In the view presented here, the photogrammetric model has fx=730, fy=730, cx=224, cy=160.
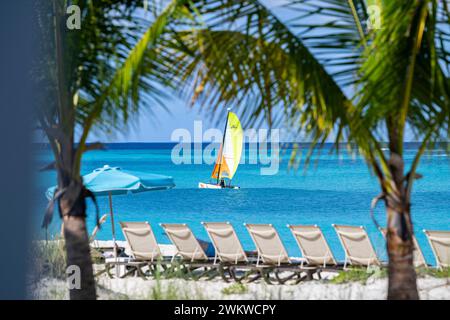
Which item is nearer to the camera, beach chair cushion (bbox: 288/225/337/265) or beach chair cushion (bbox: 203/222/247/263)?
beach chair cushion (bbox: 288/225/337/265)

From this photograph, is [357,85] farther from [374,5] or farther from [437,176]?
[437,176]

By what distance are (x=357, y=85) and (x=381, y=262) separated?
14.2ft

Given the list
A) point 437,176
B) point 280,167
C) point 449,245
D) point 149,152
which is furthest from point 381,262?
point 149,152

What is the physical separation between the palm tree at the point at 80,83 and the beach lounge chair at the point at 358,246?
4.06m

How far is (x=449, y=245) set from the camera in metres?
8.26

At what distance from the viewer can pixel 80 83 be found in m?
5.17

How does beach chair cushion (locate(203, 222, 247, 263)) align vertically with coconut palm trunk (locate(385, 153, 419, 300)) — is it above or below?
below

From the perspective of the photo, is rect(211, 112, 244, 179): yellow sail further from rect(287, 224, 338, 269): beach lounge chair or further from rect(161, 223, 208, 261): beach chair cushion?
rect(287, 224, 338, 269): beach lounge chair

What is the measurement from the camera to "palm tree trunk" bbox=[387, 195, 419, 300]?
16.2ft

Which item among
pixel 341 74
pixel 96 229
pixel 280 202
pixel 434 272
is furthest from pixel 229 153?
pixel 341 74

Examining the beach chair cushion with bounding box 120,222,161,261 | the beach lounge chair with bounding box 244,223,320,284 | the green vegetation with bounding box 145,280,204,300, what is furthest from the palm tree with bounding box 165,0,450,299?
the beach chair cushion with bounding box 120,222,161,261

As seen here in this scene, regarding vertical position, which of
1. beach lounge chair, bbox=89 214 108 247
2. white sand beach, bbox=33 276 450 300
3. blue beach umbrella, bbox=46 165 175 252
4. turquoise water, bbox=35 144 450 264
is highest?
blue beach umbrella, bbox=46 165 175 252

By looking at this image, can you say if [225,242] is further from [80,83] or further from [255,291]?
[80,83]

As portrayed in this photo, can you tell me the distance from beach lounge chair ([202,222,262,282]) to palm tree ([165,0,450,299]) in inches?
153
